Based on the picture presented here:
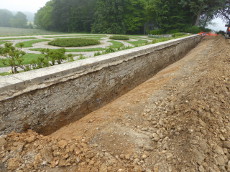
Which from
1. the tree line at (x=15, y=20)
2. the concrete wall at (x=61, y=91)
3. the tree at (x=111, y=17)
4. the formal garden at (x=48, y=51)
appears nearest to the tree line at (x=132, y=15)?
the tree at (x=111, y=17)

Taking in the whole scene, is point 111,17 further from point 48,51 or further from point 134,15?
point 48,51

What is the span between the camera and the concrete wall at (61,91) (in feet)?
6.92

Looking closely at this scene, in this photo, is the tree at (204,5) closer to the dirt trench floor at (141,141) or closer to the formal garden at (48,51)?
the formal garden at (48,51)

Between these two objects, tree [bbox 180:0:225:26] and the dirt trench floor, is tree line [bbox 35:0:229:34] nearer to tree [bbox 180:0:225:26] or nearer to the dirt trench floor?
tree [bbox 180:0:225:26]

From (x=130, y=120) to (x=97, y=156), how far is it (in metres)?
0.95

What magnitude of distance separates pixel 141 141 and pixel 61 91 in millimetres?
1480

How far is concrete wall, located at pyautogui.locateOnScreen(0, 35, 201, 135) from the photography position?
6.92 ft

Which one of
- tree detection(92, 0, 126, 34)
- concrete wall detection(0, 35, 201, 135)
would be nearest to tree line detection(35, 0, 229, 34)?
tree detection(92, 0, 126, 34)

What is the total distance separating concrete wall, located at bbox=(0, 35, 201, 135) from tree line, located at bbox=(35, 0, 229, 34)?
68.2 ft

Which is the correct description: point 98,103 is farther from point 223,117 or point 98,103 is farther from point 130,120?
point 223,117

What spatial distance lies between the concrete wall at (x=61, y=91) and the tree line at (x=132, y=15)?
20797 millimetres

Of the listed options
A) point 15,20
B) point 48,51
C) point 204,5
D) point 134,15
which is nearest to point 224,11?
point 204,5

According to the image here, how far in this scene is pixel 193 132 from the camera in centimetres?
217

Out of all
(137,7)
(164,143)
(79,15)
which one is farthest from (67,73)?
(79,15)
